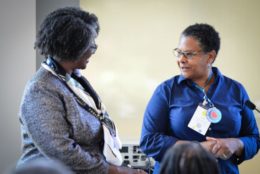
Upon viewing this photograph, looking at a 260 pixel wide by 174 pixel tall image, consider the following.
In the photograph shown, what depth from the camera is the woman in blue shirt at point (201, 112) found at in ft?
7.03

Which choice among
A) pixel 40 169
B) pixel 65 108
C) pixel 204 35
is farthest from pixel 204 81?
pixel 40 169

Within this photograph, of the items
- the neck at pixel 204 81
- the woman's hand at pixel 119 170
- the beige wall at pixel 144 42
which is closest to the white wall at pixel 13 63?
the beige wall at pixel 144 42

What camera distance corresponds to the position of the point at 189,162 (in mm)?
911

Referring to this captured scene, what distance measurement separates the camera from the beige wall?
126 inches

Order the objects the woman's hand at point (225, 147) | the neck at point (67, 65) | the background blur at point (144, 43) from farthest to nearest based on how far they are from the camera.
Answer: the background blur at point (144, 43)
the woman's hand at point (225, 147)
the neck at point (67, 65)

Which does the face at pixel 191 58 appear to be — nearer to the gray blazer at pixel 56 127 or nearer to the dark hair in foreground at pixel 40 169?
the gray blazer at pixel 56 127

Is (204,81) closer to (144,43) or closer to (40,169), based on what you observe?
(144,43)

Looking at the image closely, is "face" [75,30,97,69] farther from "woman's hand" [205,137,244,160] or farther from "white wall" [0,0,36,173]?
"white wall" [0,0,36,173]

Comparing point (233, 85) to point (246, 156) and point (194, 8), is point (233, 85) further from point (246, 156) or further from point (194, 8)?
point (194, 8)

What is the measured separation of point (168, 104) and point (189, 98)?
128 millimetres

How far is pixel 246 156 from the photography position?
87.0 inches

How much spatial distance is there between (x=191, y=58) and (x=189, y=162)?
4.52 ft

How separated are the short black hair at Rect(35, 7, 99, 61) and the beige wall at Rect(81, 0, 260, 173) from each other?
4.64 ft

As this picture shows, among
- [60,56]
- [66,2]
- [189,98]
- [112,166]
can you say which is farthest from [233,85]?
[66,2]
